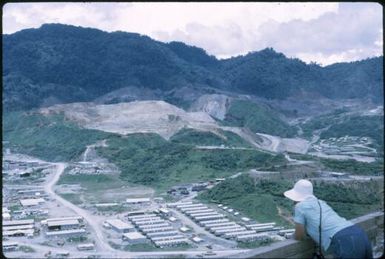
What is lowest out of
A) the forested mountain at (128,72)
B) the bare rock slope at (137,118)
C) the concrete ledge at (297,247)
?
the bare rock slope at (137,118)

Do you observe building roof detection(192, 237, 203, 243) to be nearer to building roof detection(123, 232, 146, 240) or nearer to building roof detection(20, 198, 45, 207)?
building roof detection(123, 232, 146, 240)

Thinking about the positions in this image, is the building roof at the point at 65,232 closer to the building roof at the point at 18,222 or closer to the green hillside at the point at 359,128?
the building roof at the point at 18,222

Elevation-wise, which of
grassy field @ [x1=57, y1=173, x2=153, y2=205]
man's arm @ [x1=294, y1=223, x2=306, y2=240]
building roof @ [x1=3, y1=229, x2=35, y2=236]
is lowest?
building roof @ [x1=3, y1=229, x2=35, y2=236]

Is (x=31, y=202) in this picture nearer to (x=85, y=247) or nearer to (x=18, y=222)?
(x=18, y=222)

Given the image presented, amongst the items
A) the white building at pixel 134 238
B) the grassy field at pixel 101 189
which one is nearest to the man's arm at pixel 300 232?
the white building at pixel 134 238

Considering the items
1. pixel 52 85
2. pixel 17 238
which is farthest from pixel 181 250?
pixel 52 85

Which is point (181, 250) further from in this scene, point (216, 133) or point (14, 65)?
point (14, 65)

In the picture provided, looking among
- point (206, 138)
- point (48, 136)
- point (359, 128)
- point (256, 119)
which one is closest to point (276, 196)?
point (206, 138)

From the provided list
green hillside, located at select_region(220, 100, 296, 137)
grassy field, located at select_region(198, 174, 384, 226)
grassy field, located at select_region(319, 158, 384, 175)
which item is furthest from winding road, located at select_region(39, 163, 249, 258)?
green hillside, located at select_region(220, 100, 296, 137)
